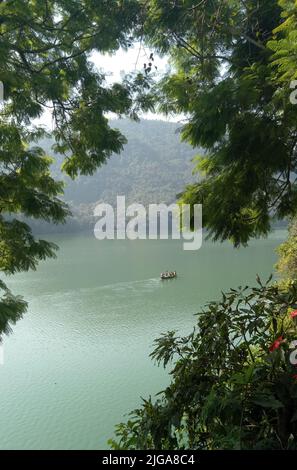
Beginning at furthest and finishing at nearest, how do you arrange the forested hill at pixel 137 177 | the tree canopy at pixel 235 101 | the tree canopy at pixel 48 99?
the forested hill at pixel 137 177
the tree canopy at pixel 48 99
the tree canopy at pixel 235 101

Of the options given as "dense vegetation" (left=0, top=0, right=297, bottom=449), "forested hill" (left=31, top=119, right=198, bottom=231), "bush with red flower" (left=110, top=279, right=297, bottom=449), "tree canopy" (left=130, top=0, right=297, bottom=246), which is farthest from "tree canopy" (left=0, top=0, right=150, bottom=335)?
"forested hill" (left=31, top=119, right=198, bottom=231)

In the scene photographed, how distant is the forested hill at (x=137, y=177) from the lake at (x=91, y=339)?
143 feet

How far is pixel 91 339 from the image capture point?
13492 mm

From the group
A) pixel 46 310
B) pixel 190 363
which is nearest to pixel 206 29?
pixel 190 363

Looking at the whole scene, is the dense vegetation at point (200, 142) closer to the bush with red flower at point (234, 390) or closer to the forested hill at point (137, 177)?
the bush with red flower at point (234, 390)

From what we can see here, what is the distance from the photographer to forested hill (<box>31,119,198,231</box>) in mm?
80725

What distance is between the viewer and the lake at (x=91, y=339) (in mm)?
7840

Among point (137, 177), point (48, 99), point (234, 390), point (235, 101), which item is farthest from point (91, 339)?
point (137, 177)

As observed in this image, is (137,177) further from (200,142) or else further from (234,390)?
(234,390)

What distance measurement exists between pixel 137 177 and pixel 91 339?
83.7 metres

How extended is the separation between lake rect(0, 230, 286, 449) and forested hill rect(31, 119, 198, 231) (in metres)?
43.5

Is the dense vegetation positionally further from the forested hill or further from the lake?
the forested hill

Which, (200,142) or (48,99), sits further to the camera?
(48,99)

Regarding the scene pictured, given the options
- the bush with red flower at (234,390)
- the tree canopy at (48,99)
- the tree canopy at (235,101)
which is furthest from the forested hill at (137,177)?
the bush with red flower at (234,390)
